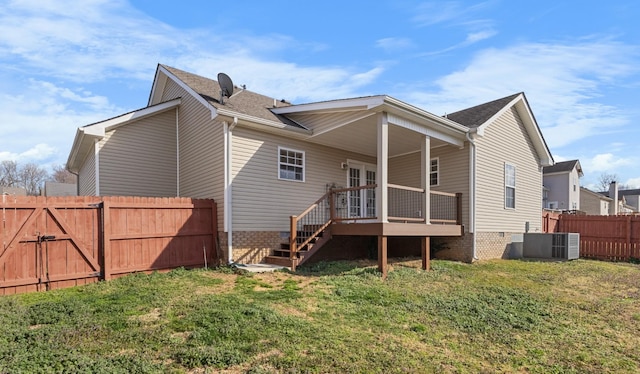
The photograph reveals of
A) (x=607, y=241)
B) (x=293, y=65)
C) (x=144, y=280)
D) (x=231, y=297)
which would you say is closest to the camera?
(x=231, y=297)

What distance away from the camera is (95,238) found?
7504 mm

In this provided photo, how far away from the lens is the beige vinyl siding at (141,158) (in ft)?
35.4

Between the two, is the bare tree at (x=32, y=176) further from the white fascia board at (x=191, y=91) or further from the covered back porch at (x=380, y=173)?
the covered back porch at (x=380, y=173)

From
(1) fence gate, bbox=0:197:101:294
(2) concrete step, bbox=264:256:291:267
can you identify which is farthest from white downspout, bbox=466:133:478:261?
(1) fence gate, bbox=0:197:101:294

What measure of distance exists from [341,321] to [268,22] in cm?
825

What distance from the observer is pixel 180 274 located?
26.1 ft

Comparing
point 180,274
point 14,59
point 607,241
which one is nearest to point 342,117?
point 180,274

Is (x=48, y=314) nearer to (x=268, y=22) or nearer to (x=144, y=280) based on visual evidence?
(x=144, y=280)

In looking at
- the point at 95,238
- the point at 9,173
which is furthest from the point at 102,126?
the point at 9,173

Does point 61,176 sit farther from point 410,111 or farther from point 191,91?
point 410,111

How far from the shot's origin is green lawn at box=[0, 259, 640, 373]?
3990mm

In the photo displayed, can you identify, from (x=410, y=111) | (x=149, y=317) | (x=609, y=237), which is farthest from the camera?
(x=609, y=237)

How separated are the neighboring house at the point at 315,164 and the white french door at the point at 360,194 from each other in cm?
6

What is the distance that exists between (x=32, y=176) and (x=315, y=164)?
177ft
